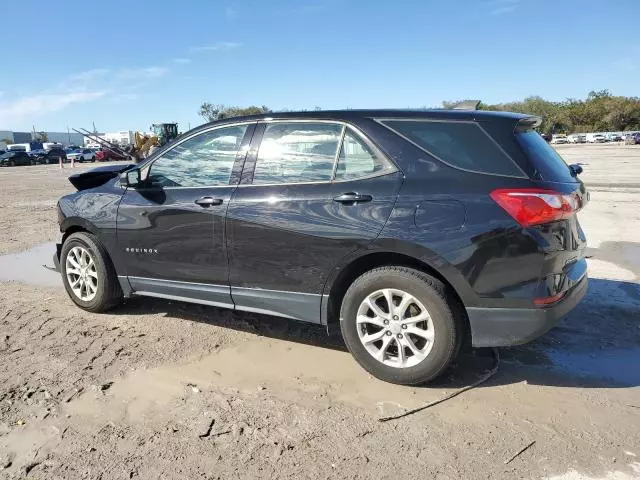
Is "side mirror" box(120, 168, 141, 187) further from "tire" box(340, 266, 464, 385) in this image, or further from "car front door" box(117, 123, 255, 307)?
"tire" box(340, 266, 464, 385)

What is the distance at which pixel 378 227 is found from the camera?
11.4ft

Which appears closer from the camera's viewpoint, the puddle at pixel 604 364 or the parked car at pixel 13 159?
the puddle at pixel 604 364

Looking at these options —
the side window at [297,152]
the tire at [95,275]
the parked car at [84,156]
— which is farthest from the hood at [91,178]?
the parked car at [84,156]

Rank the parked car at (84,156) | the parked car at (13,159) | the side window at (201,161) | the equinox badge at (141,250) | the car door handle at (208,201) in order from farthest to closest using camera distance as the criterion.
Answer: the parked car at (84,156) < the parked car at (13,159) < the equinox badge at (141,250) < the side window at (201,161) < the car door handle at (208,201)

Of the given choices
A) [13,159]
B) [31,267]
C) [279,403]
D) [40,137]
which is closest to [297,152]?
[279,403]

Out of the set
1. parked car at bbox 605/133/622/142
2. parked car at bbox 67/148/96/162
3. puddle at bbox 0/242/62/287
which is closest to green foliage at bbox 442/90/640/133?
parked car at bbox 605/133/622/142

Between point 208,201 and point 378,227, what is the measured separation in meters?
1.46

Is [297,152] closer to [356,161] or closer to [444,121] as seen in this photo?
[356,161]

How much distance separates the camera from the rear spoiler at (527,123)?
3.52 m

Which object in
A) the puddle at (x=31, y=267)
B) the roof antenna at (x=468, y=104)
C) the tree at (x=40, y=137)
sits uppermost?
the tree at (x=40, y=137)

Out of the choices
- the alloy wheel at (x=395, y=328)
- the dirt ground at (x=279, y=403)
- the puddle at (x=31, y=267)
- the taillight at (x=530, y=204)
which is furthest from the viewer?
the puddle at (x=31, y=267)

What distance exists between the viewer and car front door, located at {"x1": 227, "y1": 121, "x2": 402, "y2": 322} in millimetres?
3586

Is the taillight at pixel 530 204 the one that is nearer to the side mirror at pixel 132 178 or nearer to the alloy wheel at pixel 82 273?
the side mirror at pixel 132 178

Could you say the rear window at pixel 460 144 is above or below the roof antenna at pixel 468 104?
below
